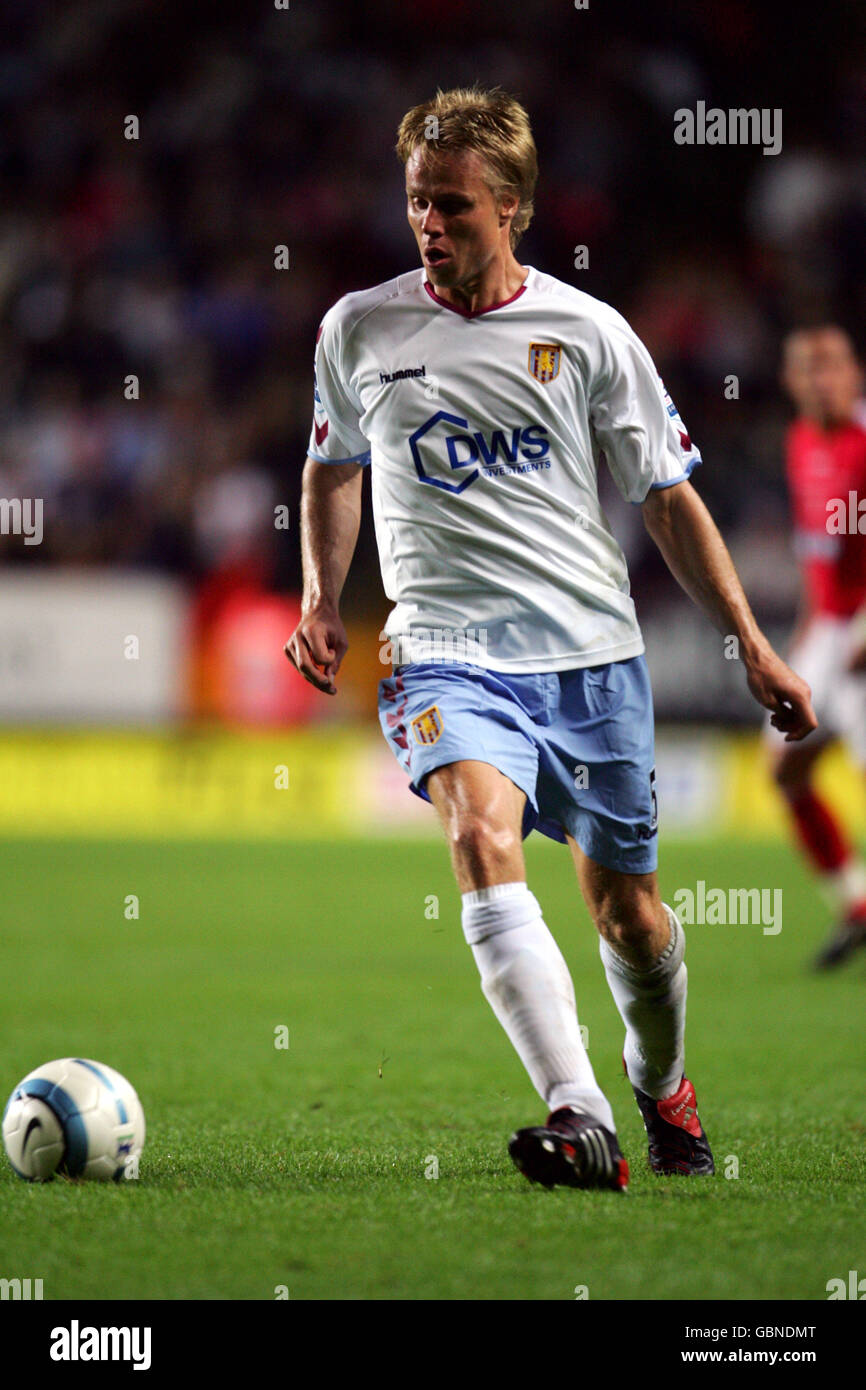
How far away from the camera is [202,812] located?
13.2m

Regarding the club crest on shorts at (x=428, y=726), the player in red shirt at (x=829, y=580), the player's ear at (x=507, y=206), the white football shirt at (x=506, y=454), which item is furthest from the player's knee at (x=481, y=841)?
the player in red shirt at (x=829, y=580)

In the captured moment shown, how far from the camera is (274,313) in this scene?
15641 mm

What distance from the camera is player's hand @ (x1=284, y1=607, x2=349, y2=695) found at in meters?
3.83

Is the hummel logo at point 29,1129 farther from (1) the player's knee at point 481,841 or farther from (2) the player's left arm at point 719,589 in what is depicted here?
(2) the player's left arm at point 719,589

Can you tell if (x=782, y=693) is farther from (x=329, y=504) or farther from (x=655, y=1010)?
(x=329, y=504)

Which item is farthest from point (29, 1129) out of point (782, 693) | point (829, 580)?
point (829, 580)

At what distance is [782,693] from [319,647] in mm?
973

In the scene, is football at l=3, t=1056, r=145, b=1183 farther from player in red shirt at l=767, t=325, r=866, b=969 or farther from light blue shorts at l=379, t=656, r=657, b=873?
player in red shirt at l=767, t=325, r=866, b=969

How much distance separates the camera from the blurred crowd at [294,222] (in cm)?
1452

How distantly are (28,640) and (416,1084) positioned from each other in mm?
8700

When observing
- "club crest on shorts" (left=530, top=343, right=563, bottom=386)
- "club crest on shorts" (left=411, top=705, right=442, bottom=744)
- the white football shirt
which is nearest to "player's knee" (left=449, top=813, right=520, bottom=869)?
"club crest on shorts" (left=411, top=705, right=442, bottom=744)

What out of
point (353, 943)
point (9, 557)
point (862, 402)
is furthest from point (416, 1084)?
point (9, 557)

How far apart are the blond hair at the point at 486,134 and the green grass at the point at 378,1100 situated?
2.00 m
